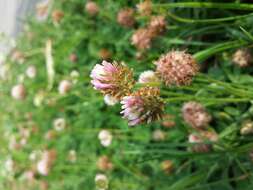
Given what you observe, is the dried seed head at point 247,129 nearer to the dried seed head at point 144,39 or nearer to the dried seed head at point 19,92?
the dried seed head at point 144,39

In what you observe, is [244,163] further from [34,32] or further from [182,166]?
[34,32]

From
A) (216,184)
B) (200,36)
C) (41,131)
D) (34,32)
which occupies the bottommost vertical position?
(216,184)

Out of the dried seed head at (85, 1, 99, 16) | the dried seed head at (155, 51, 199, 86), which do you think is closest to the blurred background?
the dried seed head at (85, 1, 99, 16)

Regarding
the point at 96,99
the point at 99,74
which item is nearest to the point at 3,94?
the point at 96,99

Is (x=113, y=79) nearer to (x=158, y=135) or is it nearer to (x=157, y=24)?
(x=157, y=24)

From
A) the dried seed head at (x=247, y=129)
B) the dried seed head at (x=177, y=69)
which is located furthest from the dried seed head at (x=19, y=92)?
the dried seed head at (x=177, y=69)

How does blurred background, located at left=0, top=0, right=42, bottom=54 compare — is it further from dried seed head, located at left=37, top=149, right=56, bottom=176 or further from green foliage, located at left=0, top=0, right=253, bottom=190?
dried seed head, located at left=37, top=149, right=56, bottom=176

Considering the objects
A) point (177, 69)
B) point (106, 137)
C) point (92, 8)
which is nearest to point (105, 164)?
point (106, 137)
